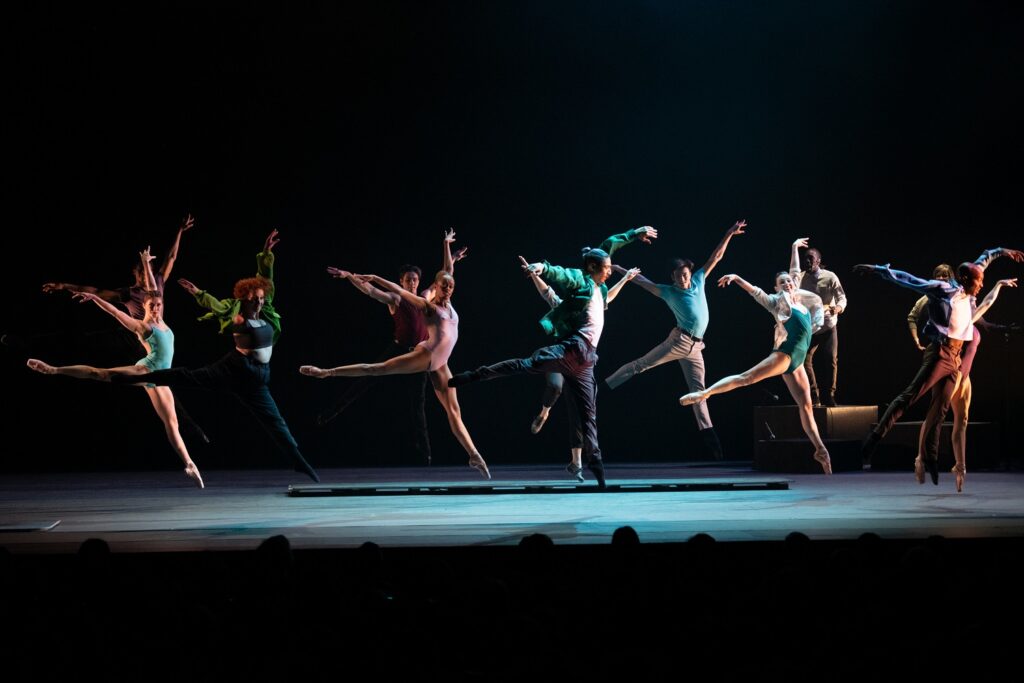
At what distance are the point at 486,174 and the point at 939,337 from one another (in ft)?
16.5

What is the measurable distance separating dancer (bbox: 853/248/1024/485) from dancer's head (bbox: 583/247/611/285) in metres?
1.77

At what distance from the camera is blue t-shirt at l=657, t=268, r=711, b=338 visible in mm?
9414

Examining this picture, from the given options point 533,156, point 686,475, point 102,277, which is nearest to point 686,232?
point 533,156

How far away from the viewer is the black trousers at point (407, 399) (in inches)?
398

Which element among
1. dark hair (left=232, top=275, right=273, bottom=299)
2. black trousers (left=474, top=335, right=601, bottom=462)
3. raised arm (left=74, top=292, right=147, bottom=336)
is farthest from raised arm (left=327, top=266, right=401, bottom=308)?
raised arm (left=74, top=292, right=147, bottom=336)

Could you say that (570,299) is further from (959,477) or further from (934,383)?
(959,477)

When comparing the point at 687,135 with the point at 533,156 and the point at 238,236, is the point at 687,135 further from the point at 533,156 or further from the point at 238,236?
the point at 238,236

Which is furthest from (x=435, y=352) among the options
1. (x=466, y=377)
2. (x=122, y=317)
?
(x=122, y=317)

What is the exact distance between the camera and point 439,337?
7.98 m

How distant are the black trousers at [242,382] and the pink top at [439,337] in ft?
5.08

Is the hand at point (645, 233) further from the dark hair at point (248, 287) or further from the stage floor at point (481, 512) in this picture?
the dark hair at point (248, 287)

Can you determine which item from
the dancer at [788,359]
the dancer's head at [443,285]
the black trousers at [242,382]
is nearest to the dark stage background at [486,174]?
the dancer at [788,359]

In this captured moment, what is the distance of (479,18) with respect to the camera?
10.1 metres

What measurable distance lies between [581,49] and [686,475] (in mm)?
4399
